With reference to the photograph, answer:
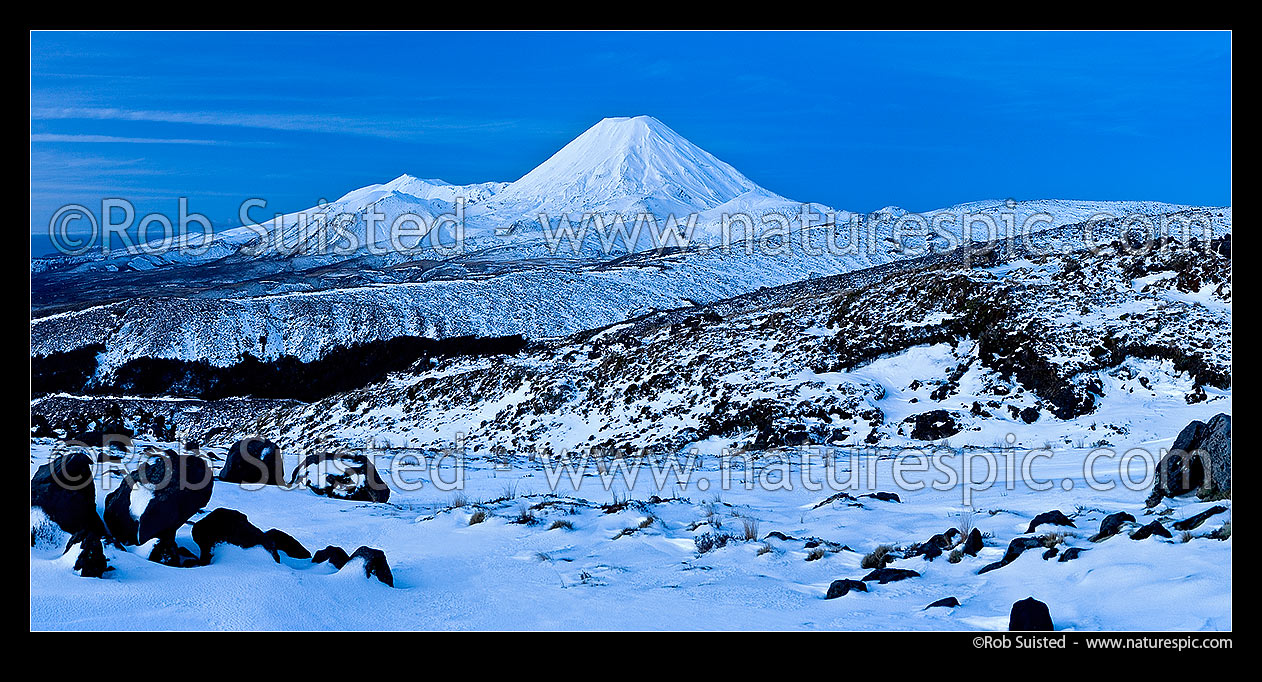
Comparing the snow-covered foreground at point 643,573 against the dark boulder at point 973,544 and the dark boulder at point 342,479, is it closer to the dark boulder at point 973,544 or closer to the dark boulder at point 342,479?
the dark boulder at point 973,544

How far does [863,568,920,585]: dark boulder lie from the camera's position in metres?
5.82

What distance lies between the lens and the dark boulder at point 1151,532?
6.09 metres

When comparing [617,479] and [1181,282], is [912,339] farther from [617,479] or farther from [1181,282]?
[617,479]

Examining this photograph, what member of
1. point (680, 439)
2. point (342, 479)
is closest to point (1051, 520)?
point (342, 479)

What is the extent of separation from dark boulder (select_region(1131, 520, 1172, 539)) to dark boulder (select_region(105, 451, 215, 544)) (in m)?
6.55

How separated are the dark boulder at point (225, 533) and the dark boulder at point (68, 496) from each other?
1.92ft

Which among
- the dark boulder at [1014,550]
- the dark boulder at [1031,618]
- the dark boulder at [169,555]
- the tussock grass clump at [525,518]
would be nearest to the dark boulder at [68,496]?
the dark boulder at [169,555]

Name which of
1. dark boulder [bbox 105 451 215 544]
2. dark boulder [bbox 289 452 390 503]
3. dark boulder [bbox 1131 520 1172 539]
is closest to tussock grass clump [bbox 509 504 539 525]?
dark boulder [bbox 289 452 390 503]

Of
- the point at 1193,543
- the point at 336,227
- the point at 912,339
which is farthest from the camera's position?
the point at 336,227

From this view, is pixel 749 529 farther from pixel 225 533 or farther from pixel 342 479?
pixel 342 479

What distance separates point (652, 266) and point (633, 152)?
12032cm

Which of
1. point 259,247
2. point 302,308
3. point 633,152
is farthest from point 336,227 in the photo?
point 302,308

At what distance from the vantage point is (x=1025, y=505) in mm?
8945

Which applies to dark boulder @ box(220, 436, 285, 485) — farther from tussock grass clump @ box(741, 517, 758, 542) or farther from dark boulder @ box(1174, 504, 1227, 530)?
dark boulder @ box(1174, 504, 1227, 530)
